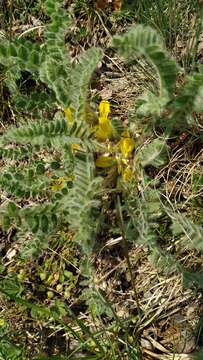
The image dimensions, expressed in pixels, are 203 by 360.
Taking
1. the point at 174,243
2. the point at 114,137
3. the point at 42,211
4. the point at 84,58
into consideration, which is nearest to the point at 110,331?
the point at 174,243

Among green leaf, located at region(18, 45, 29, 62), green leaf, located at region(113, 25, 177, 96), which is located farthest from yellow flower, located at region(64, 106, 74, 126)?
green leaf, located at region(113, 25, 177, 96)

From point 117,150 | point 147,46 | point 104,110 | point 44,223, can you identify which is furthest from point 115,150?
point 147,46

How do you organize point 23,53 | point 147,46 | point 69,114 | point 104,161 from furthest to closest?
1. point 104,161
2. point 69,114
3. point 23,53
4. point 147,46

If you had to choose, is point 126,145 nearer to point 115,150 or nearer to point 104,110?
point 115,150

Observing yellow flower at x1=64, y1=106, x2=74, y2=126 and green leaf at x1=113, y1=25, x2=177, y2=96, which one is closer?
green leaf at x1=113, y1=25, x2=177, y2=96

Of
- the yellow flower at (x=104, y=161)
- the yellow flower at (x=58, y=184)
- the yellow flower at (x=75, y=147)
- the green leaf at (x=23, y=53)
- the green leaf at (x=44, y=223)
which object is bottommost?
the yellow flower at (x=58, y=184)

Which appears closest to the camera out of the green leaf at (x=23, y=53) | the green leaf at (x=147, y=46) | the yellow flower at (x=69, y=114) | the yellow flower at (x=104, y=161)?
the green leaf at (x=147, y=46)

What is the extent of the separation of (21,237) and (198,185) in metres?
0.68

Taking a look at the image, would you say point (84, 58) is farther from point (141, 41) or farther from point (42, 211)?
point (42, 211)

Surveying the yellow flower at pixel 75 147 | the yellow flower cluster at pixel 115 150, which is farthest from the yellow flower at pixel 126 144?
the yellow flower at pixel 75 147

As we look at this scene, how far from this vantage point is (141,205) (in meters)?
1.82

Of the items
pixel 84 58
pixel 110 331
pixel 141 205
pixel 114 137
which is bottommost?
pixel 110 331

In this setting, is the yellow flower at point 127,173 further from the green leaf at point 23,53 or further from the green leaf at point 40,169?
the green leaf at point 23,53

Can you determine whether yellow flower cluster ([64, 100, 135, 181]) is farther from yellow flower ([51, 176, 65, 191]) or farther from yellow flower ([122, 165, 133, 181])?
yellow flower ([51, 176, 65, 191])
